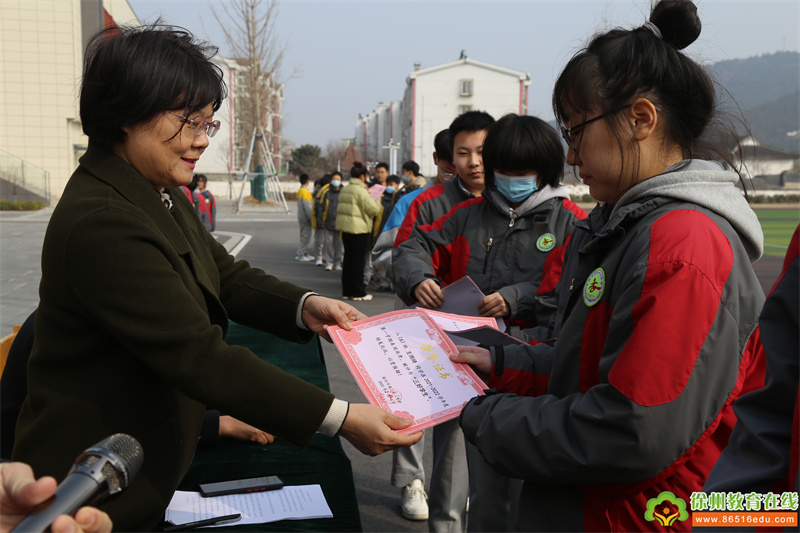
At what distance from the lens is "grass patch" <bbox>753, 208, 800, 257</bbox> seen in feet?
65.9

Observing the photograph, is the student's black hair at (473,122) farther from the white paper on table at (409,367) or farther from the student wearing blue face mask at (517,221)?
the white paper on table at (409,367)

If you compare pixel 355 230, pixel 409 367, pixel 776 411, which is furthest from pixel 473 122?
pixel 355 230

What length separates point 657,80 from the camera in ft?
4.96

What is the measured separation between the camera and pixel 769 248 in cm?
2039

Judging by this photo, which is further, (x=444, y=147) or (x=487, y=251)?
(x=444, y=147)

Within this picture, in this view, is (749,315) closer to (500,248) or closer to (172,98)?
(172,98)

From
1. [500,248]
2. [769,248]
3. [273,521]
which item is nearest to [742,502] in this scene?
[273,521]

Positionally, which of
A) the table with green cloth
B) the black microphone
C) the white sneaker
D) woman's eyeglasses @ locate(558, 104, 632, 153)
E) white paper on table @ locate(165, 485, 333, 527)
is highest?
woman's eyeglasses @ locate(558, 104, 632, 153)

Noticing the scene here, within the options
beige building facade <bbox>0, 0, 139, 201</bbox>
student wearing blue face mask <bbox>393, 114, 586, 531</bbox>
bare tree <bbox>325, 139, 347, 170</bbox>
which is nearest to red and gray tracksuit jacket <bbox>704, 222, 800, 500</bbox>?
student wearing blue face mask <bbox>393, 114, 586, 531</bbox>

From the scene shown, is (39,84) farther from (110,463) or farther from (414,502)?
(110,463)

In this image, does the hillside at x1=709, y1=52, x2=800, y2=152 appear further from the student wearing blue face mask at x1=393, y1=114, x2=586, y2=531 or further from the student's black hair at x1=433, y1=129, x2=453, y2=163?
the student's black hair at x1=433, y1=129, x2=453, y2=163

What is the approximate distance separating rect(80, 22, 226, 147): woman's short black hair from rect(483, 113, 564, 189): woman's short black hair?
5.35ft

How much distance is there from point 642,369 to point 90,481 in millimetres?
1004

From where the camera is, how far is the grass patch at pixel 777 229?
2008cm
